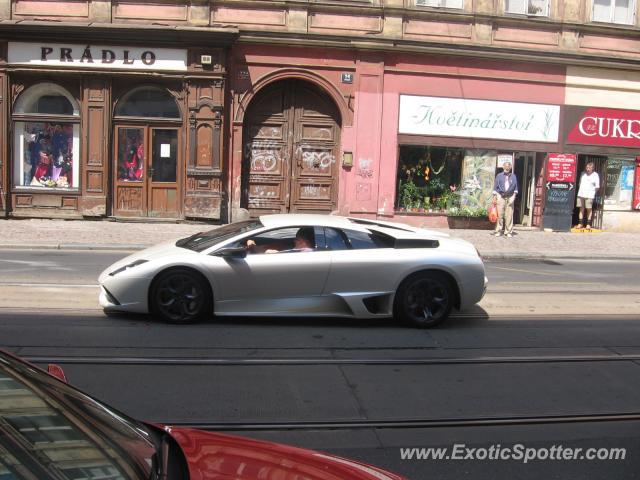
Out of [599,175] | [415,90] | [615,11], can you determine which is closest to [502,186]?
[415,90]

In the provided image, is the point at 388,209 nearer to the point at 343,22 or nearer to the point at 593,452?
the point at 343,22

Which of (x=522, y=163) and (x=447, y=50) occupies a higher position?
(x=447, y=50)

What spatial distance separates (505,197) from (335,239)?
36.4 feet

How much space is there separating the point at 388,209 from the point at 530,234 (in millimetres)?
3969

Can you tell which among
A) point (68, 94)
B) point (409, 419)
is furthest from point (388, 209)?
point (409, 419)

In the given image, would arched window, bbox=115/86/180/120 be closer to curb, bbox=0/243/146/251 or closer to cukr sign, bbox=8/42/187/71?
cukr sign, bbox=8/42/187/71

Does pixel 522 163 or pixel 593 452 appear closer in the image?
pixel 593 452

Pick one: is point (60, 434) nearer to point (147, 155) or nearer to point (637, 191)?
point (147, 155)

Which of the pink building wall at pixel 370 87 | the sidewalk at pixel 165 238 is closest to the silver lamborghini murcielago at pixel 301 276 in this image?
the sidewalk at pixel 165 238

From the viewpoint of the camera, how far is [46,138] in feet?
59.0

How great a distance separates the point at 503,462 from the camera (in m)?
4.25

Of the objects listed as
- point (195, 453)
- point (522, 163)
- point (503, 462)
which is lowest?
point (503, 462)

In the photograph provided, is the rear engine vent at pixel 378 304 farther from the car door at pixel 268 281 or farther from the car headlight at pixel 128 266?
the car headlight at pixel 128 266

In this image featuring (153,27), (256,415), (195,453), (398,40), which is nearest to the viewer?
(195,453)
